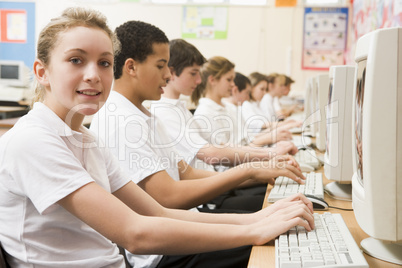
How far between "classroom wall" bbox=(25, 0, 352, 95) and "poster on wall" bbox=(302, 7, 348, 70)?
0.09m

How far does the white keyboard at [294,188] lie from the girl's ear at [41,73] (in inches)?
27.0

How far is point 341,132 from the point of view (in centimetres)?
134

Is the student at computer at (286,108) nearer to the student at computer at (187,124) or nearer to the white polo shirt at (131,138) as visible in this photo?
the student at computer at (187,124)

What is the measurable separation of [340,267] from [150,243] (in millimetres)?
339

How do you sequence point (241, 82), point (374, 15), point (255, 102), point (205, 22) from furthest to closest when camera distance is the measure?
point (205, 22) → point (255, 102) → point (241, 82) → point (374, 15)

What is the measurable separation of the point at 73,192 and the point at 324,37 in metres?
5.42

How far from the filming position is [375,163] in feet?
2.42

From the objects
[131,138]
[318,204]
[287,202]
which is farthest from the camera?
[131,138]

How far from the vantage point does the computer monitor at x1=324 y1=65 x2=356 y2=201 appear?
1.32 m

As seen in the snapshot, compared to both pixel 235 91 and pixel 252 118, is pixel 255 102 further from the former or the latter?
pixel 235 91

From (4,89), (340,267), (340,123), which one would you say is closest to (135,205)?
(340,267)

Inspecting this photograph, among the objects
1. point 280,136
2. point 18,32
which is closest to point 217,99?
point 280,136

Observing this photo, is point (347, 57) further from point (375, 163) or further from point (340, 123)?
point (375, 163)

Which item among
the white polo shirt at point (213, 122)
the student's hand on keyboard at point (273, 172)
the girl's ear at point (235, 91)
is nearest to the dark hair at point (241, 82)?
the girl's ear at point (235, 91)
